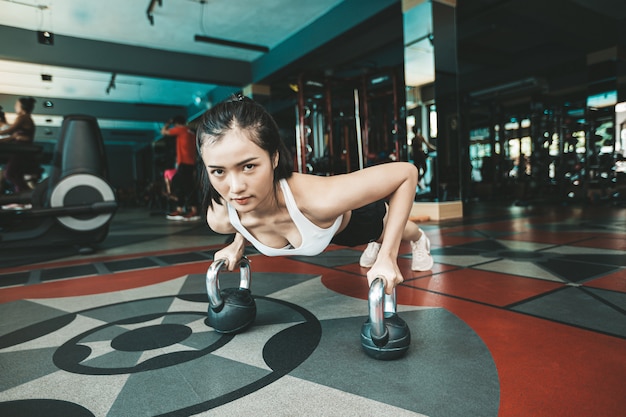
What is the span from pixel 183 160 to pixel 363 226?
190 inches

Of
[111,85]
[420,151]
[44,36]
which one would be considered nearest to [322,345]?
[420,151]

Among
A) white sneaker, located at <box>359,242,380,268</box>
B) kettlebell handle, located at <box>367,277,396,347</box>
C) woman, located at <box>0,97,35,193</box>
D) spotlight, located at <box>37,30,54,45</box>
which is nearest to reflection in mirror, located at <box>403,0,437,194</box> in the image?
white sneaker, located at <box>359,242,380,268</box>

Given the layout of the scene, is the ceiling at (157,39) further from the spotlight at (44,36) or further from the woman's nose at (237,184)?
the woman's nose at (237,184)

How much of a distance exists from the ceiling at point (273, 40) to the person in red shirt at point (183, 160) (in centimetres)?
187

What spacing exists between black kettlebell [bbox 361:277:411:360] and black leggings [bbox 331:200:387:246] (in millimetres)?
402

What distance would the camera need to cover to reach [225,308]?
1.16 meters

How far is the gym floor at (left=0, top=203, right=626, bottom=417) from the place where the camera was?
2.61 ft

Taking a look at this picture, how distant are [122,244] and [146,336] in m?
2.62

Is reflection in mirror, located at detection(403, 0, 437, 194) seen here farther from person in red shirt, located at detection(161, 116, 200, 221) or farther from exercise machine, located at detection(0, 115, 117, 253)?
exercise machine, located at detection(0, 115, 117, 253)

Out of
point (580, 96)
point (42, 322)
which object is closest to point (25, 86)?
point (42, 322)

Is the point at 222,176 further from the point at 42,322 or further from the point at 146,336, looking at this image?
the point at 42,322

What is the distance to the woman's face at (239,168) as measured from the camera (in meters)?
0.95

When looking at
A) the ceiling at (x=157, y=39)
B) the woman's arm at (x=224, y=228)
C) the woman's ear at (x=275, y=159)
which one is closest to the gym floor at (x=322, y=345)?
the woman's arm at (x=224, y=228)

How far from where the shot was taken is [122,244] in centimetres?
350
